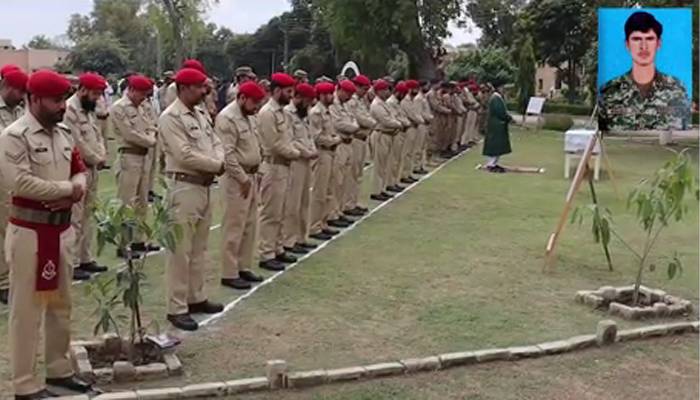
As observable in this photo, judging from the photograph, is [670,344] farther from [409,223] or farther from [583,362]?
[409,223]

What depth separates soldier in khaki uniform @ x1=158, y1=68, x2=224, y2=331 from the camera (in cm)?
534

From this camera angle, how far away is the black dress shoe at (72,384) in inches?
166

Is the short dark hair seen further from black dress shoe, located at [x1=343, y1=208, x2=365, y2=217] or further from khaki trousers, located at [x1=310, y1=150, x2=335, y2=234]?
black dress shoe, located at [x1=343, y1=208, x2=365, y2=217]

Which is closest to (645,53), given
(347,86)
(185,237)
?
(347,86)

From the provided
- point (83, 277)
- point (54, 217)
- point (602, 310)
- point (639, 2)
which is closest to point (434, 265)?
point (602, 310)

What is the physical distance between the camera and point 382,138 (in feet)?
35.8

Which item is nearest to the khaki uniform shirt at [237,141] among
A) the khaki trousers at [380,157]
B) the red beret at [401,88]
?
the khaki trousers at [380,157]

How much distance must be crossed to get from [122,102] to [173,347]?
3.38 metres

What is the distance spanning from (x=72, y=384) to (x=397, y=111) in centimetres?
781

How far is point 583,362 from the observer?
16.2 feet

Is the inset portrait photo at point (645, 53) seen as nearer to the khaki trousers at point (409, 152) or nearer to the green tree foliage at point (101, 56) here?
the khaki trousers at point (409, 152)

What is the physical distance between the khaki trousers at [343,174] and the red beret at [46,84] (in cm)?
499

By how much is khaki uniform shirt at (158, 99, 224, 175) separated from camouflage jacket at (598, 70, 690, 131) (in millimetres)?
3477

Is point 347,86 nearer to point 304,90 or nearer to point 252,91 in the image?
point 304,90
